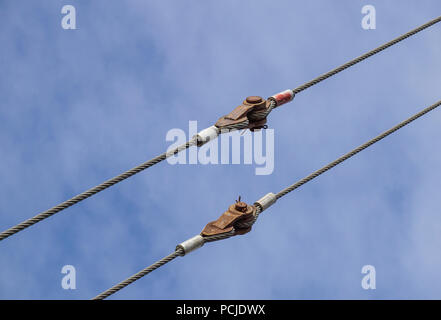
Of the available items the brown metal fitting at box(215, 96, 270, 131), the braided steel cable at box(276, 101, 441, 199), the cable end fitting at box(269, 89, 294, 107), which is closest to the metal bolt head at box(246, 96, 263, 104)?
the brown metal fitting at box(215, 96, 270, 131)

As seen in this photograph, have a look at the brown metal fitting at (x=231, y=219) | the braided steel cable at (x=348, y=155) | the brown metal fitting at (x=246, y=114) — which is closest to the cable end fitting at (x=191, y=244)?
the brown metal fitting at (x=231, y=219)

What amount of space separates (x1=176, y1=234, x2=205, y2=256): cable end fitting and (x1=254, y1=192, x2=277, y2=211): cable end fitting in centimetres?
104

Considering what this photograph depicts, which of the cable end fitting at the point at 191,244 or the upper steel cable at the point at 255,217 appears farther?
the cable end fitting at the point at 191,244

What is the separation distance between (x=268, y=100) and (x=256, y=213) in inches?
67.1

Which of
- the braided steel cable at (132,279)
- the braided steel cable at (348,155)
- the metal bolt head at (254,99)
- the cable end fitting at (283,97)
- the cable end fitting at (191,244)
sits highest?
the cable end fitting at (283,97)

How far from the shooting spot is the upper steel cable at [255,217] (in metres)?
9.14

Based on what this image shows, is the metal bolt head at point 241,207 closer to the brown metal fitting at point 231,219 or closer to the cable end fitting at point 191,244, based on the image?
the brown metal fitting at point 231,219

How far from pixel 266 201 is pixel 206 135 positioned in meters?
1.11

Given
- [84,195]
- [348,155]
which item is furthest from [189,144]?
[348,155]

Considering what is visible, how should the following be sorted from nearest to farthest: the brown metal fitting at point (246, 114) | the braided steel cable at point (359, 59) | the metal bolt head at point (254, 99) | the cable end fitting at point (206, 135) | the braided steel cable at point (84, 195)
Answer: the braided steel cable at point (84, 195), the cable end fitting at point (206, 135), the brown metal fitting at point (246, 114), the metal bolt head at point (254, 99), the braided steel cable at point (359, 59)

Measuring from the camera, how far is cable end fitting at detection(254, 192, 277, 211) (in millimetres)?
10727

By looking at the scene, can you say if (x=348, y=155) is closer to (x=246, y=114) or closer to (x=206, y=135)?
(x=246, y=114)

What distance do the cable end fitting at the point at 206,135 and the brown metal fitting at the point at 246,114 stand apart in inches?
5.3

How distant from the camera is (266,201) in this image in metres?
10.8
